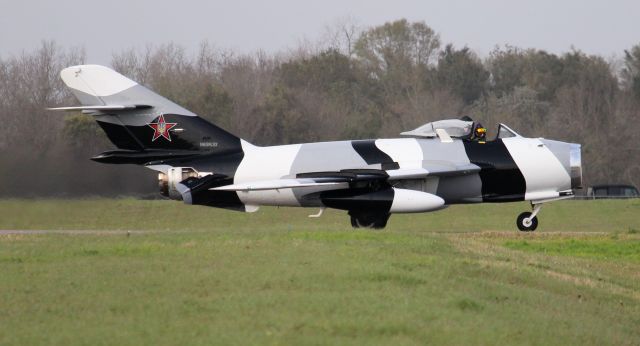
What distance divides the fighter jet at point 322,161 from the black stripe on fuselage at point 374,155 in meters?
0.02

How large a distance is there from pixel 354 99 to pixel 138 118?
188ft

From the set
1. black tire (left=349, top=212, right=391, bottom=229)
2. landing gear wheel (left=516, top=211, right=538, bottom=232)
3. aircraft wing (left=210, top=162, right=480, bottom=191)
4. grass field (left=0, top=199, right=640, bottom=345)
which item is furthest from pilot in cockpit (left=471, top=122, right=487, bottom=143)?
grass field (left=0, top=199, right=640, bottom=345)

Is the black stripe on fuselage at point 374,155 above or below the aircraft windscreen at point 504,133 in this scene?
below

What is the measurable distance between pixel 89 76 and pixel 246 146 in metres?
3.92

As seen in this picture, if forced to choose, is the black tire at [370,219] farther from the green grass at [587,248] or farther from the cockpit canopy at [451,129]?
A: the green grass at [587,248]

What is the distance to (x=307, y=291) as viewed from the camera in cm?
1245

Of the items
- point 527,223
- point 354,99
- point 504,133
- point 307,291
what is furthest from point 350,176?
point 354,99

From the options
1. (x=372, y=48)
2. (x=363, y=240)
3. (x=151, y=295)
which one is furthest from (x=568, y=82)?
(x=151, y=295)

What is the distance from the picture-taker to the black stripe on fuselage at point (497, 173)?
26.0 metres

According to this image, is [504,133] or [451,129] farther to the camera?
[504,133]

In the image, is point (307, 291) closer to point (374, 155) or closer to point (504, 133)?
point (374, 155)

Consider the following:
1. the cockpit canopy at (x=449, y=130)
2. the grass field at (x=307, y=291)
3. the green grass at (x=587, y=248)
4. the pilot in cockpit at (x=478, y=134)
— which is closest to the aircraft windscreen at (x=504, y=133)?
the pilot in cockpit at (x=478, y=134)

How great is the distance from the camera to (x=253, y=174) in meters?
26.0

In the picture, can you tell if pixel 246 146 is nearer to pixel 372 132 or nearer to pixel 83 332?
pixel 83 332
